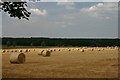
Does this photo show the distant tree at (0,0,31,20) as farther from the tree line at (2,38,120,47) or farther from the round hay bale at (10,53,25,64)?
the tree line at (2,38,120,47)

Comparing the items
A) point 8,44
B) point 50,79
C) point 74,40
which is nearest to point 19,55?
point 50,79

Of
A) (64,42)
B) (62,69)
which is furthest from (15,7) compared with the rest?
(64,42)

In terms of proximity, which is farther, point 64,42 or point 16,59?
point 64,42

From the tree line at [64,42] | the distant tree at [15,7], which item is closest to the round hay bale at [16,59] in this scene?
the distant tree at [15,7]

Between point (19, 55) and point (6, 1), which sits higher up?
point (6, 1)

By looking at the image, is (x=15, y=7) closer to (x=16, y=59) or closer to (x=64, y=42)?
(x=16, y=59)

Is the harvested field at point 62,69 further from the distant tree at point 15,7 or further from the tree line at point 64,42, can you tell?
the tree line at point 64,42

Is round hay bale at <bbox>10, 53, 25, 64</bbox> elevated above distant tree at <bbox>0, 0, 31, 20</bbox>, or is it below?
below

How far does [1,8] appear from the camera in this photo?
16672 mm

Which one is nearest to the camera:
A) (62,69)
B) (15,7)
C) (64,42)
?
(15,7)

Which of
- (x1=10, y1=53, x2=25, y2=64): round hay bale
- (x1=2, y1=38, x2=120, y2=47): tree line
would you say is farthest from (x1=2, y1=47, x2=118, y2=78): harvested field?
(x1=2, y1=38, x2=120, y2=47): tree line

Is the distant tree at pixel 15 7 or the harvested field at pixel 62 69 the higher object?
the distant tree at pixel 15 7

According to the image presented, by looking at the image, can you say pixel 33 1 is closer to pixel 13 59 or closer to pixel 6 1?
pixel 6 1

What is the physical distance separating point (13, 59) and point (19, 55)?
2.06 ft
